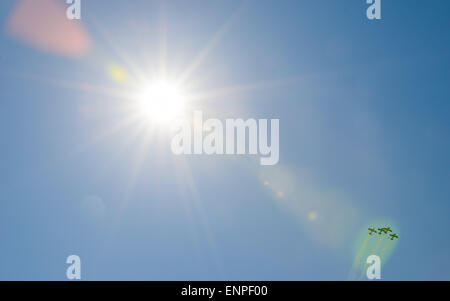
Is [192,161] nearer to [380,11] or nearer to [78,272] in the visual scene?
[78,272]

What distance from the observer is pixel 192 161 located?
4.35 m

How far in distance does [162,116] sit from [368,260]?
9.27 feet

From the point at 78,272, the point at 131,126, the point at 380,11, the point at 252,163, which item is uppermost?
the point at 380,11

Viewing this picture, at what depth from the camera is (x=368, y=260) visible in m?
4.34
